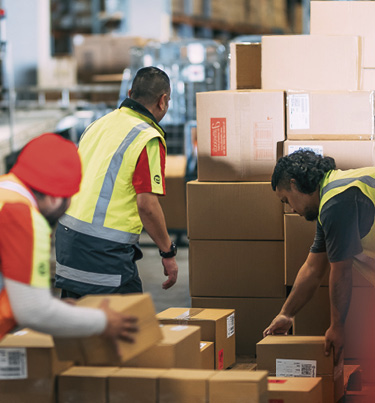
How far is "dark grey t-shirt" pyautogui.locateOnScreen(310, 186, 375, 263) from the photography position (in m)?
3.22

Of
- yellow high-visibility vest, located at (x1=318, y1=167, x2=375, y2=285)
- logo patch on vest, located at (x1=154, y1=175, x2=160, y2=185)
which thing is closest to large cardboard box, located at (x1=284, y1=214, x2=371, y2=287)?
yellow high-visibility vest, located at (x1=318, y1=167, x2=375, y2=285)

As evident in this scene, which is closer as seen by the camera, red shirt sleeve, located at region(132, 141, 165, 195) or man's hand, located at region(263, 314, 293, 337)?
red shirt sleeve, located at region(132, 141, 165, 195)

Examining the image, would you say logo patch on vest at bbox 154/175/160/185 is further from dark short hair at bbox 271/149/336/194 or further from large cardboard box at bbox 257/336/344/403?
large cardboard box at bbox 257/336/344/403

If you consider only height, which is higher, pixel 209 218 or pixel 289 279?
pixel 209 218

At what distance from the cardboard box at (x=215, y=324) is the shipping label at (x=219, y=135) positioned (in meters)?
0.96

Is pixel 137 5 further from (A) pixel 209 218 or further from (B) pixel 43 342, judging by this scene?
(B) pixel 43 342

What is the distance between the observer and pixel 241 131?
171 inches

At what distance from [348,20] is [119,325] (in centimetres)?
320

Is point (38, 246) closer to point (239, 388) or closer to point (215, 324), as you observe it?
point (239, 388)

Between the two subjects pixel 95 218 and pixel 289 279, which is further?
pixel 289 279

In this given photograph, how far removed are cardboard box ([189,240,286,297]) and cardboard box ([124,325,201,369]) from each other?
1.54 m

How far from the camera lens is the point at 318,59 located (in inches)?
177

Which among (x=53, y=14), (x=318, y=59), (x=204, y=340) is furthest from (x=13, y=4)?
(x=204, y=340)

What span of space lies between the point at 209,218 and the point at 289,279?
0.55 metres
